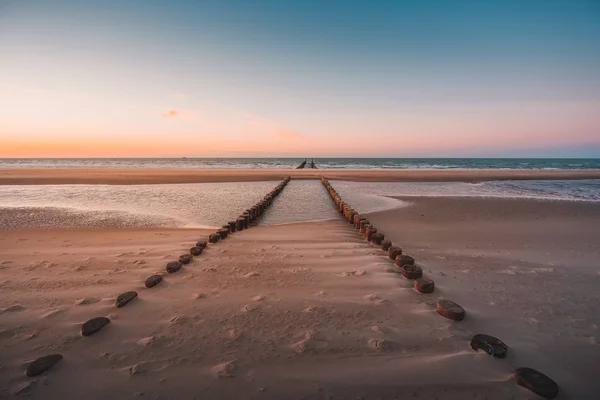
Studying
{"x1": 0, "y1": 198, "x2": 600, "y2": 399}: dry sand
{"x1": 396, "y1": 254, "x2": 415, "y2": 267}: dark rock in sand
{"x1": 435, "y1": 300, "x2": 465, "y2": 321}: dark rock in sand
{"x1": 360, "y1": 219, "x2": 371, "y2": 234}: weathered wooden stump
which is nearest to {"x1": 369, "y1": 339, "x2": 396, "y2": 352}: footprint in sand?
{"x1": 0, "y1": 198, "x2": 600, "y2": 399}: dry sand

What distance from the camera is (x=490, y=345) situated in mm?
2467

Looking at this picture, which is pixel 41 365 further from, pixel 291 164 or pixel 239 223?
pixel 291 164

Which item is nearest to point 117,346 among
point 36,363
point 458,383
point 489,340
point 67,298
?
point 36,363

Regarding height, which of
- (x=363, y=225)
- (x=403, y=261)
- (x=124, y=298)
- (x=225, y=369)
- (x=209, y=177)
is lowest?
(x=225, y=369)

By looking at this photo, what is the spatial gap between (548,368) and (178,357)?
2.95 metres

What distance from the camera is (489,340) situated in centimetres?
251

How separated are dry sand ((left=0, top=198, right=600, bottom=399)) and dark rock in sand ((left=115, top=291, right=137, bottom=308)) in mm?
61

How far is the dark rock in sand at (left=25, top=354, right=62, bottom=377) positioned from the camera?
2.22 m

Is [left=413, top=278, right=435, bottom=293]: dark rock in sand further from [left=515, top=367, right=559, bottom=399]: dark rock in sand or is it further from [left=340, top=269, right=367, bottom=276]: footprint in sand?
[left=515, top=367, right=559, bottom=399]: dark rock in sand

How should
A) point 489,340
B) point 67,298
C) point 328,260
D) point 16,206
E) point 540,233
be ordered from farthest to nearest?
point 16,206 → point 540,233 → point 328,260 → point 67,298 → point 489,340

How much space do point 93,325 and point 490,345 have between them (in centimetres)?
352

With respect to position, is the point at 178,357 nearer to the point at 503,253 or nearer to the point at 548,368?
the point at 548,368

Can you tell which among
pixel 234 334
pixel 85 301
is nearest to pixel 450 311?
pixel 234 334

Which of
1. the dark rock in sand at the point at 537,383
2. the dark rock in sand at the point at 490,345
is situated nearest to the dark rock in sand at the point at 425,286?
the dark rock in sand at the point at 490,345
